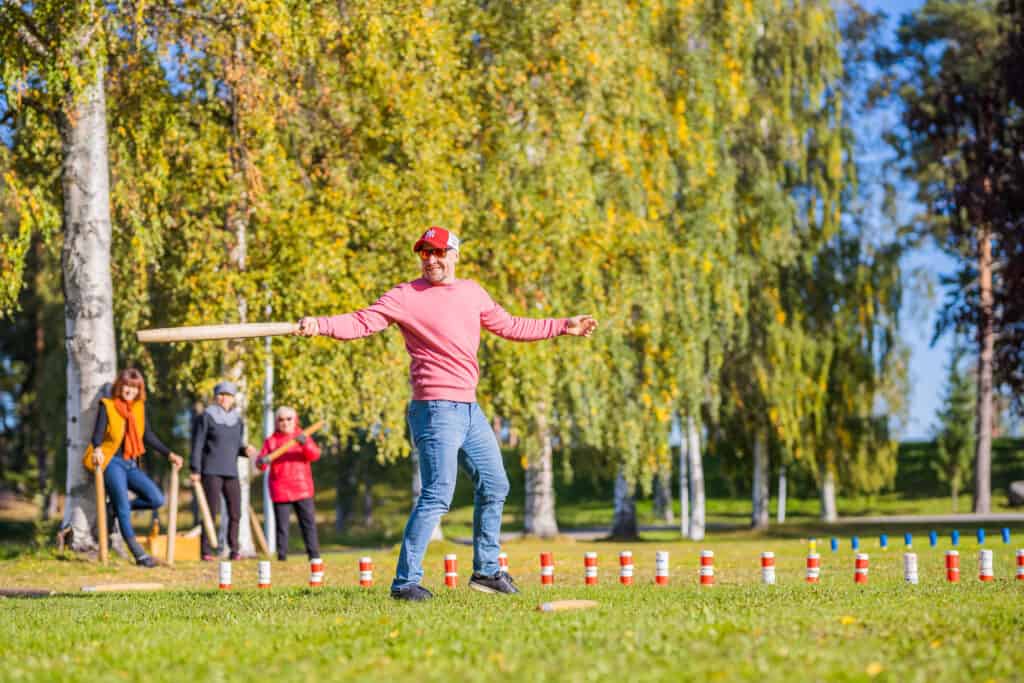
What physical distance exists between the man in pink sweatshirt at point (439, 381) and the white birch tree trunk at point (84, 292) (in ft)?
26.7

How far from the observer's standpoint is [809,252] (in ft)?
109

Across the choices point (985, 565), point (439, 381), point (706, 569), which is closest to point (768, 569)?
point (706, 569)

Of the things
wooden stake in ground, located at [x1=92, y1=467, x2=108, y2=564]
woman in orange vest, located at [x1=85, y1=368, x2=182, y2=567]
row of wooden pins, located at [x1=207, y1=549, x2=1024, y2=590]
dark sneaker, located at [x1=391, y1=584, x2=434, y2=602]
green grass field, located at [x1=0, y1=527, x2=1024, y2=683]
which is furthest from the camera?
woman in orange vest, located at [x1=85, y1=368, x2=182, y2=567]

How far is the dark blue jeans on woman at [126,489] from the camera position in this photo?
1585cm

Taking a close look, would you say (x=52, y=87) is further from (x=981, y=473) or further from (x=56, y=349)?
(x=981, y=473)

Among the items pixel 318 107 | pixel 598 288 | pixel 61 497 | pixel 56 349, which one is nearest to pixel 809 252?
pixel 598 288

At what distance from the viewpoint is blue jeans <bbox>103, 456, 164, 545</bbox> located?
1585 centimetres

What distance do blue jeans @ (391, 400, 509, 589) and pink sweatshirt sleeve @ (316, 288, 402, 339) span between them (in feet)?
1.90

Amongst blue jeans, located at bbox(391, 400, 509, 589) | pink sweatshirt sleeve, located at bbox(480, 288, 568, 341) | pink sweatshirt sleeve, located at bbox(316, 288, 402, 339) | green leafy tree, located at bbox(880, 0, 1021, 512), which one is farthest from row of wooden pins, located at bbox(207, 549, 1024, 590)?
green leafy tree, located at bbox(880, 0, 1021, 512)

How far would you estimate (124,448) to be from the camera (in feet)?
52.9

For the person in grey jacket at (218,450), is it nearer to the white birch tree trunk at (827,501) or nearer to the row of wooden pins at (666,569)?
the row of wooden pins at (666,569)

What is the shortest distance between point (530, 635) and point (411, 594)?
7.61ft

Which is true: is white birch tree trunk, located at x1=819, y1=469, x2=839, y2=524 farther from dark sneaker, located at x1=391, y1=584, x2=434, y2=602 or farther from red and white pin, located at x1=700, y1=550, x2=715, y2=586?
dark sneaker, located at x1=391, y1=584, x2=434, y2=602

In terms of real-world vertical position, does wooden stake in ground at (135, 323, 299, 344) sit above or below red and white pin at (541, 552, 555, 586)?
above
